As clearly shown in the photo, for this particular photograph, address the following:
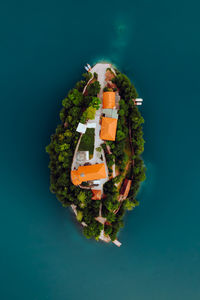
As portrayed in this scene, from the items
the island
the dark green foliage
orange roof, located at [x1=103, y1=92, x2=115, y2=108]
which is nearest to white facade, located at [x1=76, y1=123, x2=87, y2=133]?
the island

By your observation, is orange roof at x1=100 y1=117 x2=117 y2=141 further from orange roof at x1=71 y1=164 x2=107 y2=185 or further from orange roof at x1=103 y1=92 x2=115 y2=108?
orange roof at x1=71 y1=164 x2=107 y2=185

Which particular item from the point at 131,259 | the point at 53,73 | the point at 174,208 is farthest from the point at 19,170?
the point at 174,208

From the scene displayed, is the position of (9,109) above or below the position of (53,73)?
below

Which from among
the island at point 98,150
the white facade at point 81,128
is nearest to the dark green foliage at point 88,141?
the island at point 98,150

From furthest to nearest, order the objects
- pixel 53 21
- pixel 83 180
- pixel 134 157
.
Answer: pixel 53 21
pixel 134 157
pixel 83 180

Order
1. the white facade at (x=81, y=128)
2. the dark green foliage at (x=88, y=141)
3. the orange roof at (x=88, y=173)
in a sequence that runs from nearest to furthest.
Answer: the orange roof at (x=88, y=173) < the white facade at (x=81, y=128) < the dark green foliage at (x=88, y=141)

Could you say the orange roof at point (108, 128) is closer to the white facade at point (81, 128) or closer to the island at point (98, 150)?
the island at point (98, 150)

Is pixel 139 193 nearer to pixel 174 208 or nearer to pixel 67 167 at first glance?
pixel 174 208
